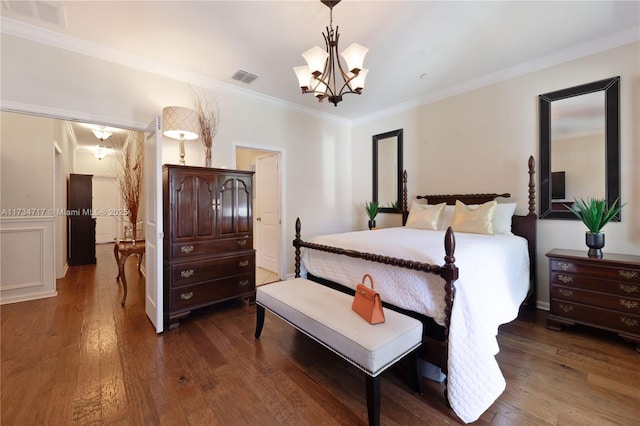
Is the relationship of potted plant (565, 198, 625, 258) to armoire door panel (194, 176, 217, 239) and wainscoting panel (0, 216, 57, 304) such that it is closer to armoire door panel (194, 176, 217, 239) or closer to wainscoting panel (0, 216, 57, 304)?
armoire door panel (194, 176, 217, 239)

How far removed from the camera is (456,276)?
159 cm

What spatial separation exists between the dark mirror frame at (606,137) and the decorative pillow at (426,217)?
3.71 feet

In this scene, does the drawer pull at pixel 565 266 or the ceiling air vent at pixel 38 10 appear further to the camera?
the drawer pull at pixel 565 266

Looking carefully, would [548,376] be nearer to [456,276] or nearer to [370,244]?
[456,276]

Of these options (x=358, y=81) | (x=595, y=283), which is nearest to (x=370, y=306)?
(x=358, y=81)

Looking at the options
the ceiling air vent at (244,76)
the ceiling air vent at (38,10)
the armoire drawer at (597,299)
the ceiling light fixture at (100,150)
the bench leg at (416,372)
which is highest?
the ceiling air vent at (244,76)

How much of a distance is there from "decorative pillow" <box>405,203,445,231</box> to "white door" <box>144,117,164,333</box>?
9.89 ft

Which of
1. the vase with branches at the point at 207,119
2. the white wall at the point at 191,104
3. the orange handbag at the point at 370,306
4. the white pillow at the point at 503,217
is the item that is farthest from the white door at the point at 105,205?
the white pillow at the point at 503,217

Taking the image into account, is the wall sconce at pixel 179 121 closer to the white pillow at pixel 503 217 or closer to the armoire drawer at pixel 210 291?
the armoire drawer at pixel 210 291

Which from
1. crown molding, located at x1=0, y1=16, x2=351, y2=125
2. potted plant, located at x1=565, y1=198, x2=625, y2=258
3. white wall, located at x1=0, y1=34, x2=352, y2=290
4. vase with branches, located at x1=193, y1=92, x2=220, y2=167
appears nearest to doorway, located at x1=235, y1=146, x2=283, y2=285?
white wall, located at x1=0, y1=34, x2=352, y2=290

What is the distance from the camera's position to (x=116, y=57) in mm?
2854

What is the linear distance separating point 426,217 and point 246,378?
2768mm

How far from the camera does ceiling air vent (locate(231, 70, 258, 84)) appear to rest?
10.8ft

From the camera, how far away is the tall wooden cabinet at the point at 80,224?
531cm
